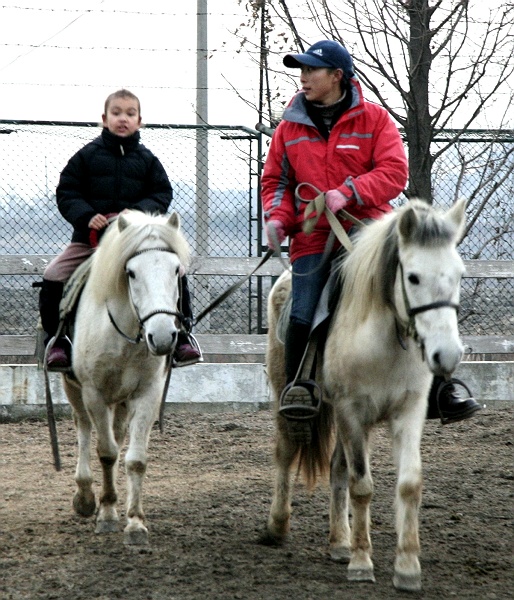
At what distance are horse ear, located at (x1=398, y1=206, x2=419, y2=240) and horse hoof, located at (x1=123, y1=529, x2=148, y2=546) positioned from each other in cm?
209

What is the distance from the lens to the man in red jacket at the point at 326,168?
4.89 m

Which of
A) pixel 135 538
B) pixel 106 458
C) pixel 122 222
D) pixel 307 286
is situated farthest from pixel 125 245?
pixel 135 538

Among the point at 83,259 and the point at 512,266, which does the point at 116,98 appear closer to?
the point at 83,259

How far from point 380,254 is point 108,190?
2136 millimetres

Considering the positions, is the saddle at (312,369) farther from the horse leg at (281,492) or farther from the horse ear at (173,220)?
the horse ear at (173,220)

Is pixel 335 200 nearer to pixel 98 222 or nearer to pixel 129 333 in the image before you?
pixel 129 333

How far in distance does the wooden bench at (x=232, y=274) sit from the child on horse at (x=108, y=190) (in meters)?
3.08

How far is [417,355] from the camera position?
447 cm

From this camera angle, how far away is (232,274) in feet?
30.5

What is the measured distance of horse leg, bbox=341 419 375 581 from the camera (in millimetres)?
4504

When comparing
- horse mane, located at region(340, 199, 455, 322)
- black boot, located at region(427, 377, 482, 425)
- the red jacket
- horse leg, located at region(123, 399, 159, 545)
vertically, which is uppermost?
the red jacket

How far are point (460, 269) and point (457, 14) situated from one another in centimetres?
462

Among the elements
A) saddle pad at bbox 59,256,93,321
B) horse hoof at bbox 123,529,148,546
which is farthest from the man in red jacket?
saddle pad at bbox 59,256,93,321

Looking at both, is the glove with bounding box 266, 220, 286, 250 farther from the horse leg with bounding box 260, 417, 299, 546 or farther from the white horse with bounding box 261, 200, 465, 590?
the horse leg with bounding box 260, 417, 299, 546
